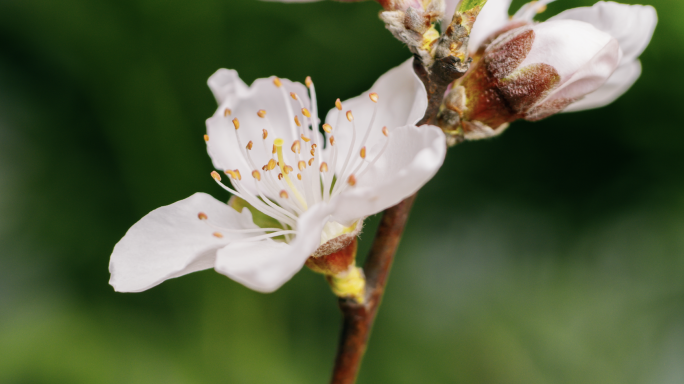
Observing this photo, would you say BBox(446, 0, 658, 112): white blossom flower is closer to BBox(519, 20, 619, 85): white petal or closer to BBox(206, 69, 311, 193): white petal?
BBox(519, 20, 619, 85): white petal

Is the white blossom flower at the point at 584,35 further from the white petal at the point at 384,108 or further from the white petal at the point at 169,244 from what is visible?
the white petal at the point at 169,244

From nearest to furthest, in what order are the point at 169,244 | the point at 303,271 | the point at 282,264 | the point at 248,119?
the point at 282,264 < the point at 169,244 < the point at 248,119 < the point at 303,271

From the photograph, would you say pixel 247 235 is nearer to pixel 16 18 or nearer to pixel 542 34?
pixel 542 34

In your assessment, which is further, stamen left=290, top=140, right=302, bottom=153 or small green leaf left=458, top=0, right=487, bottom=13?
stamen left=290, top=140, right=302, bottom=153

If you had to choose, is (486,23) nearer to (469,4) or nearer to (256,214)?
(469,4)

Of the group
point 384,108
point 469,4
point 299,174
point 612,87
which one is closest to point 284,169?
point 299,174

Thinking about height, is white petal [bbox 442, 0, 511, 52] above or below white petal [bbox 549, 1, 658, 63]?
above

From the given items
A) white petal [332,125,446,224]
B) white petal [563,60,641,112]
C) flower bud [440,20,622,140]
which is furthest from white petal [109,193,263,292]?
white petal [563,60,641,112]

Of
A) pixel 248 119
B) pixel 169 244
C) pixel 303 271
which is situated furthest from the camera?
pixel 303 271
